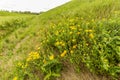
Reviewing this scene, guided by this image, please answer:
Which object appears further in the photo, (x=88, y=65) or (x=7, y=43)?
(x=7, y=43)

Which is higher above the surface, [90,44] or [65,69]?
[90,44]

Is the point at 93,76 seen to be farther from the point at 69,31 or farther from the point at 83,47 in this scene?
the point at 69,31

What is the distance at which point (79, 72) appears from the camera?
3.82 meters

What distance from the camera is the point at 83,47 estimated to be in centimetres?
391

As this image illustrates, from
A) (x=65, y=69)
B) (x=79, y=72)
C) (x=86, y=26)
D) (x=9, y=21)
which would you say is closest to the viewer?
(x=79, y=72)

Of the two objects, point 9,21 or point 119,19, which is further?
point 9,21

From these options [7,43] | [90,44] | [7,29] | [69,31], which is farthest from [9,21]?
[90,44]

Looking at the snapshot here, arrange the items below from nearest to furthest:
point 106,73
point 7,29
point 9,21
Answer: point 106,73 → point 7,29 → point 9,21

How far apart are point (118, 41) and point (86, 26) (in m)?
1.04

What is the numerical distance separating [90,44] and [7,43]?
11.1 feet

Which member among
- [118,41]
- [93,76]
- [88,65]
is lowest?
[93,76]

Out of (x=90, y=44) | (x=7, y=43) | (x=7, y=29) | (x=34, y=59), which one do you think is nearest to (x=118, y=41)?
(x=90, y=44)

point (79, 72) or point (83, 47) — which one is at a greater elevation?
point (83, 47)

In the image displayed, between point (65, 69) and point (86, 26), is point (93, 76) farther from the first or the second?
point (86, 26)
